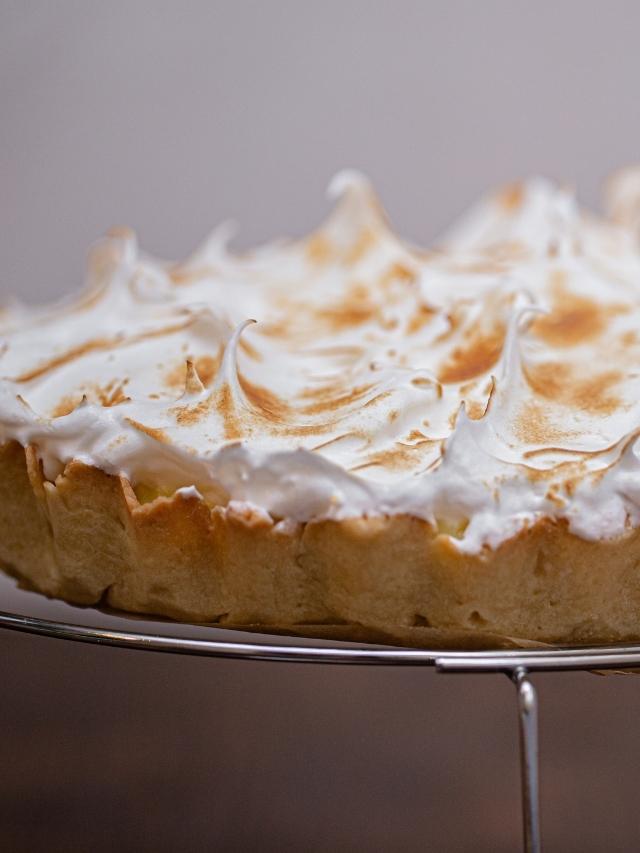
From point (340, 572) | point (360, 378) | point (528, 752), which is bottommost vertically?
point (528, 752)

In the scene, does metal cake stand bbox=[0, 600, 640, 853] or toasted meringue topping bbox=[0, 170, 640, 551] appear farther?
toasted meringue topping bbox=[0, 170, 640, 551]

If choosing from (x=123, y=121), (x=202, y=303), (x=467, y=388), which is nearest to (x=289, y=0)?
(x=123, y=121)

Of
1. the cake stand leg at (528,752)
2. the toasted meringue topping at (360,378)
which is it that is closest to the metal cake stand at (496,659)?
the cake stand leg at (528,752)

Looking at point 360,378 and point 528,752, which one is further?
point 360,378

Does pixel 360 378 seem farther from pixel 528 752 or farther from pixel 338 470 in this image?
pixel 528 752

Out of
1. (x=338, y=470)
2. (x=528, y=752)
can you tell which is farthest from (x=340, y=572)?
(x=528, y=752)

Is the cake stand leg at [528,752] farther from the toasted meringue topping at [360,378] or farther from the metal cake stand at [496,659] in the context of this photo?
the toasted meringue topping at [360,378]

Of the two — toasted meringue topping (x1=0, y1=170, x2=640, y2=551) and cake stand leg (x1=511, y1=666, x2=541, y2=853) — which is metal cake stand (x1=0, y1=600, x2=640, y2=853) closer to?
cake stand leg (x1=511, y1=666, x2=541, y2=853)

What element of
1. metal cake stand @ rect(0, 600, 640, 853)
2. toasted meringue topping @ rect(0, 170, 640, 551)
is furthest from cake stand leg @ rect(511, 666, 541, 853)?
toasted meringue topping @ rect(0, 170, 640, 551)
